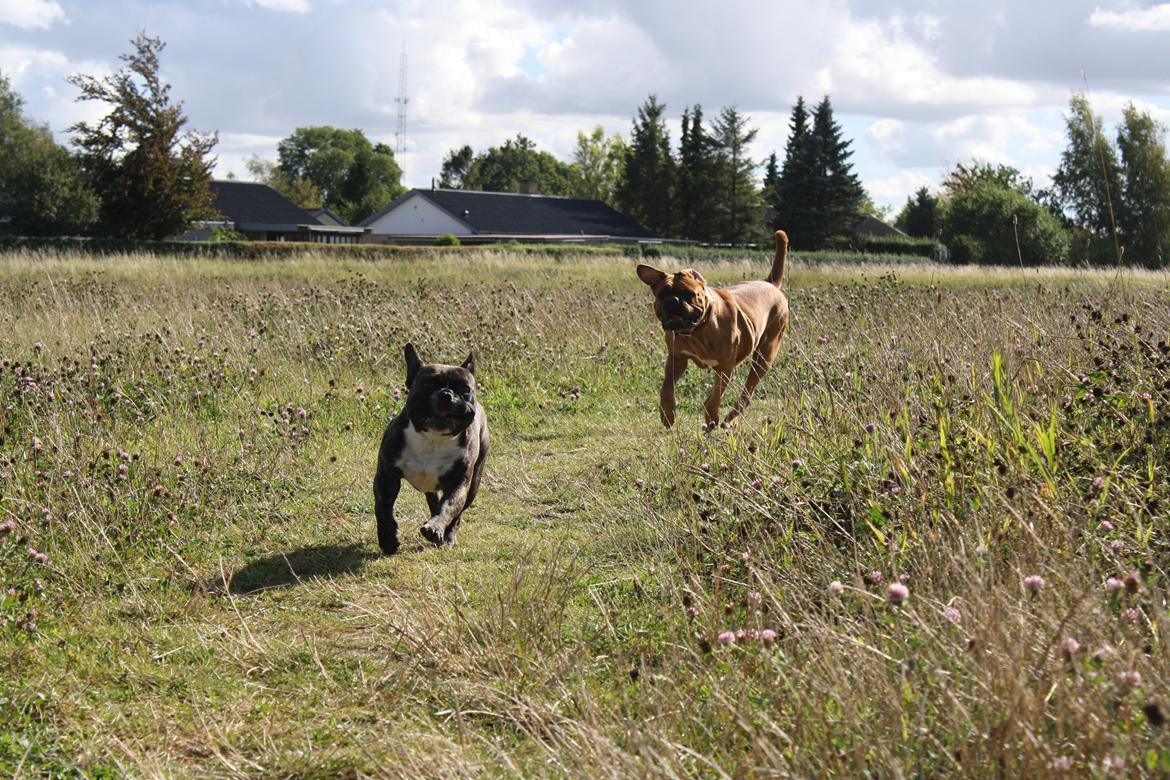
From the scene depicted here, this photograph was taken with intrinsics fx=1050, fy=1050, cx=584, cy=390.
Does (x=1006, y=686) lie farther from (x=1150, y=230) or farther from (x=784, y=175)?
(x=784, y=175)

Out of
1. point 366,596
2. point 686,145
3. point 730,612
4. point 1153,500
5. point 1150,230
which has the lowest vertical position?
→ point 366,596

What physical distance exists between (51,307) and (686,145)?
6336 centimetres

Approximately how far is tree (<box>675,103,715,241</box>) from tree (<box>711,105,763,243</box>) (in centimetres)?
66

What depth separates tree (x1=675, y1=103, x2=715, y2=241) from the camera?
72.8 m

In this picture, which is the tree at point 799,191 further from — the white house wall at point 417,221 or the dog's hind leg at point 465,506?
the dog's hind leg at point 465,506

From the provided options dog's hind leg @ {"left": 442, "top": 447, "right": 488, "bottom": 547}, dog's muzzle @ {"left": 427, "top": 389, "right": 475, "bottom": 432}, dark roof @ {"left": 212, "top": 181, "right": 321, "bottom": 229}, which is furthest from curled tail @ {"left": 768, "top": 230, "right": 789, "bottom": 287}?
dark roof @ {"left": 212, "top": 181, "right": 321, "bottom": 229}

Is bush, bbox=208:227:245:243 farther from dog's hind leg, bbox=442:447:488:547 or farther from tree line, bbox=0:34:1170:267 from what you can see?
dog's hind leg, bbox=442:447:488:547

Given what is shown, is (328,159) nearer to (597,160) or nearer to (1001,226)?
(597,160)

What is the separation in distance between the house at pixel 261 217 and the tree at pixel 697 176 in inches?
921

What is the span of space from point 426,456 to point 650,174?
73.7 metres

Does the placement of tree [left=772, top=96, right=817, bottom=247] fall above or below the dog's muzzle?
above

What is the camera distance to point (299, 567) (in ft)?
18.9

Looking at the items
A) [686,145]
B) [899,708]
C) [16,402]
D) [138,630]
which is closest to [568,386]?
[16,402]

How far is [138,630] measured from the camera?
4559 millimetres
